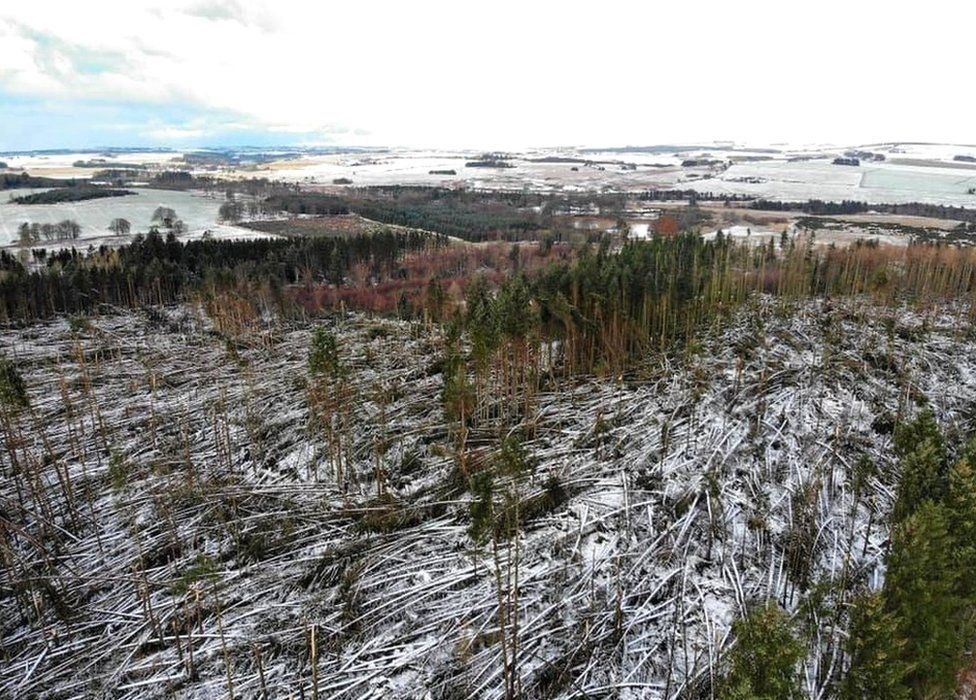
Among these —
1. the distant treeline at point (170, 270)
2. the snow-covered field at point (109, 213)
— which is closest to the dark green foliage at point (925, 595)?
the distant treeline at point (170, 270)

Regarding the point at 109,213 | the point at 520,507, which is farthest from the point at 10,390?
the point at 109,213

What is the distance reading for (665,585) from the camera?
8570mm

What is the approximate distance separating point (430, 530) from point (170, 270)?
3411cm

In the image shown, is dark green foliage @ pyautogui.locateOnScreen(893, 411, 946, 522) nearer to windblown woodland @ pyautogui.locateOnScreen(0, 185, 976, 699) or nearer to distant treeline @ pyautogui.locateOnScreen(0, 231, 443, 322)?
windblown woodland @ pyautogui.locateOnScreen(0, 185, 976, 699)

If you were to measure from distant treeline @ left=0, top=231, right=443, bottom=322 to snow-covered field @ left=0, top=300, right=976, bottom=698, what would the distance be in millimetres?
16047

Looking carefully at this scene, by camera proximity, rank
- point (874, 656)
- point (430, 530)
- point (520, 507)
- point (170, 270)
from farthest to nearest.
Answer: point (170, 270) → point (520, 507) → point (430, 530) → point (874, 656)

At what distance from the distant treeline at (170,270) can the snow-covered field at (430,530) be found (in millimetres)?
16047

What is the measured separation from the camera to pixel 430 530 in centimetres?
995

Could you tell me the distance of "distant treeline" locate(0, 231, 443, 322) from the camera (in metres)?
29.9

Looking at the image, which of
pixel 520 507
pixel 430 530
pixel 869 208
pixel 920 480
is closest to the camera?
pixel 920 480

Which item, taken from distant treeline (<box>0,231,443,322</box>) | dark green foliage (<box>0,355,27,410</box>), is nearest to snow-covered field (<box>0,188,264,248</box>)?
distant treeline (<box>0,231,443,322</box>)

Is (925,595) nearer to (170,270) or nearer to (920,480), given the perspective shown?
(920,480)

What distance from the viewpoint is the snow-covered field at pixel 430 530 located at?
759cm

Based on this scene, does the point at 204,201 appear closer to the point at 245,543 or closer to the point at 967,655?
the point at 245,543
